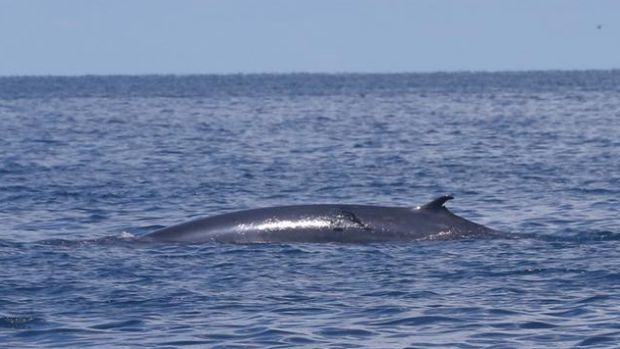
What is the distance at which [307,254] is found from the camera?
18.4 meters

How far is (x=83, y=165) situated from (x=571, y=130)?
20534mm

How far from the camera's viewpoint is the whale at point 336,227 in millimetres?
19219

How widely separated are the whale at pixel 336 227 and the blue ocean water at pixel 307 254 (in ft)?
1.12

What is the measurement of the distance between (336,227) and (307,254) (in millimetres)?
1030

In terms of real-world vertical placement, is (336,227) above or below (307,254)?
above

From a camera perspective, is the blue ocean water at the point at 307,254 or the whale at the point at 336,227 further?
the whale at the point at 336,227

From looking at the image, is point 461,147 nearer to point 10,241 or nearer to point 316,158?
point 316,158

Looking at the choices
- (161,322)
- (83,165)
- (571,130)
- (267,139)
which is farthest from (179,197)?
(571,130)

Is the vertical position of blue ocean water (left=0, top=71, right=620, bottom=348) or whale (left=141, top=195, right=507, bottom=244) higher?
whale (left=141, top=195, right=507, bottom=244)

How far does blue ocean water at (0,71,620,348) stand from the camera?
14141 millimetres

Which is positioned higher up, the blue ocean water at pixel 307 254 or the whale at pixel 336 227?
the whale at pixel 336 227

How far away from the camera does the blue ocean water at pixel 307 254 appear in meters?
14.1

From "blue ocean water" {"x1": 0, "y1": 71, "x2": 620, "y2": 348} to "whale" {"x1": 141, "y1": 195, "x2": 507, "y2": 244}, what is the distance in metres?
0.34

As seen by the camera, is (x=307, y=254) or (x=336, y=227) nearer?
(x=307, y=254)
